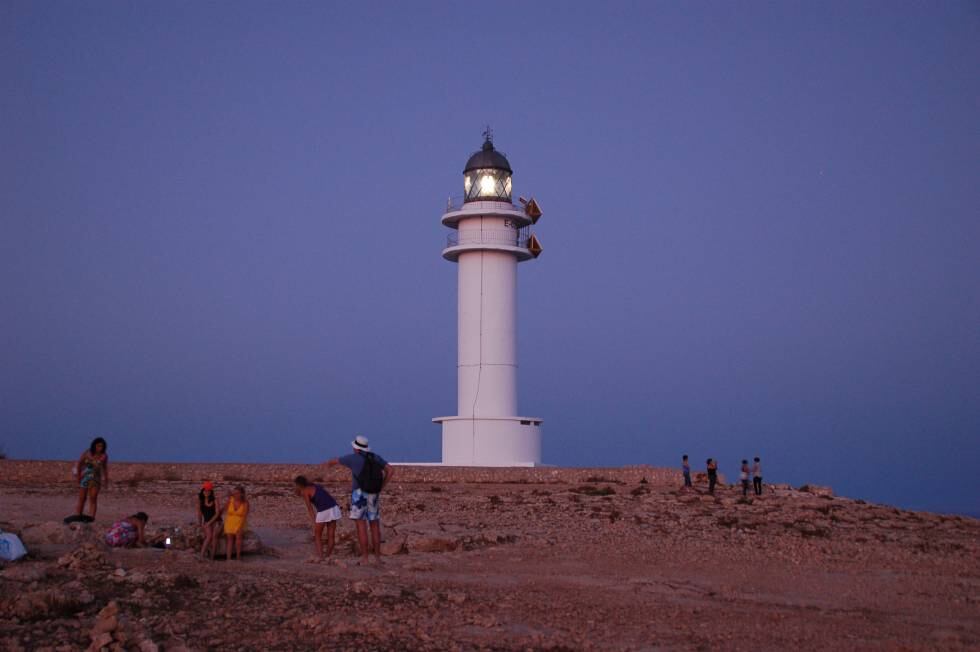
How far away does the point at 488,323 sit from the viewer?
32.4m

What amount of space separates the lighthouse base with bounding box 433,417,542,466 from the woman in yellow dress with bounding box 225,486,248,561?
19.0 metres

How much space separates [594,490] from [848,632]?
55.2 feet

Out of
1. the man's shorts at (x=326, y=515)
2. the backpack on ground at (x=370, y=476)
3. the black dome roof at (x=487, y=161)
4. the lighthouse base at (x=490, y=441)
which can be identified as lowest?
the man's shorts at (x=326, y=515)

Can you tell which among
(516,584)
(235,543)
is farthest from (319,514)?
(516,584)

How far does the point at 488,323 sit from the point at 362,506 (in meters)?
20.4

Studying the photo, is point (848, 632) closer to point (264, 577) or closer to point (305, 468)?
point (264, 577)

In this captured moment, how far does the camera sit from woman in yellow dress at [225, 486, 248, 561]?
12.2 meters

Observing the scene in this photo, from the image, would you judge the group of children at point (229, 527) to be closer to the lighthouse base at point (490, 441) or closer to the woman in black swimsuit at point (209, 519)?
the woman in black swimsuit at point (209, 519)

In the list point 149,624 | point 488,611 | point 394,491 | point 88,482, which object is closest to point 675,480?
point 394,491

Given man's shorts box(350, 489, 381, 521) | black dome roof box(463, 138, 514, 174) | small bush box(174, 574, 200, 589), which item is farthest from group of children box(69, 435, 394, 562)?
black dome roof box(463, 138, 514, 174)

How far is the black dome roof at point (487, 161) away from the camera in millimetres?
33794

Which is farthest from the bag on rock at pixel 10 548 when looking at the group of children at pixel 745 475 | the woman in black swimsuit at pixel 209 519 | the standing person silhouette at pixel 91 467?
the group of children at pixel 745 475

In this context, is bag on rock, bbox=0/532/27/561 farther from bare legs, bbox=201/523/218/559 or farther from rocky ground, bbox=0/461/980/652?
bare legs, bbox=201/523/218/559

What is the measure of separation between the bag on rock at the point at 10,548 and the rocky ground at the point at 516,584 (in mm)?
206
